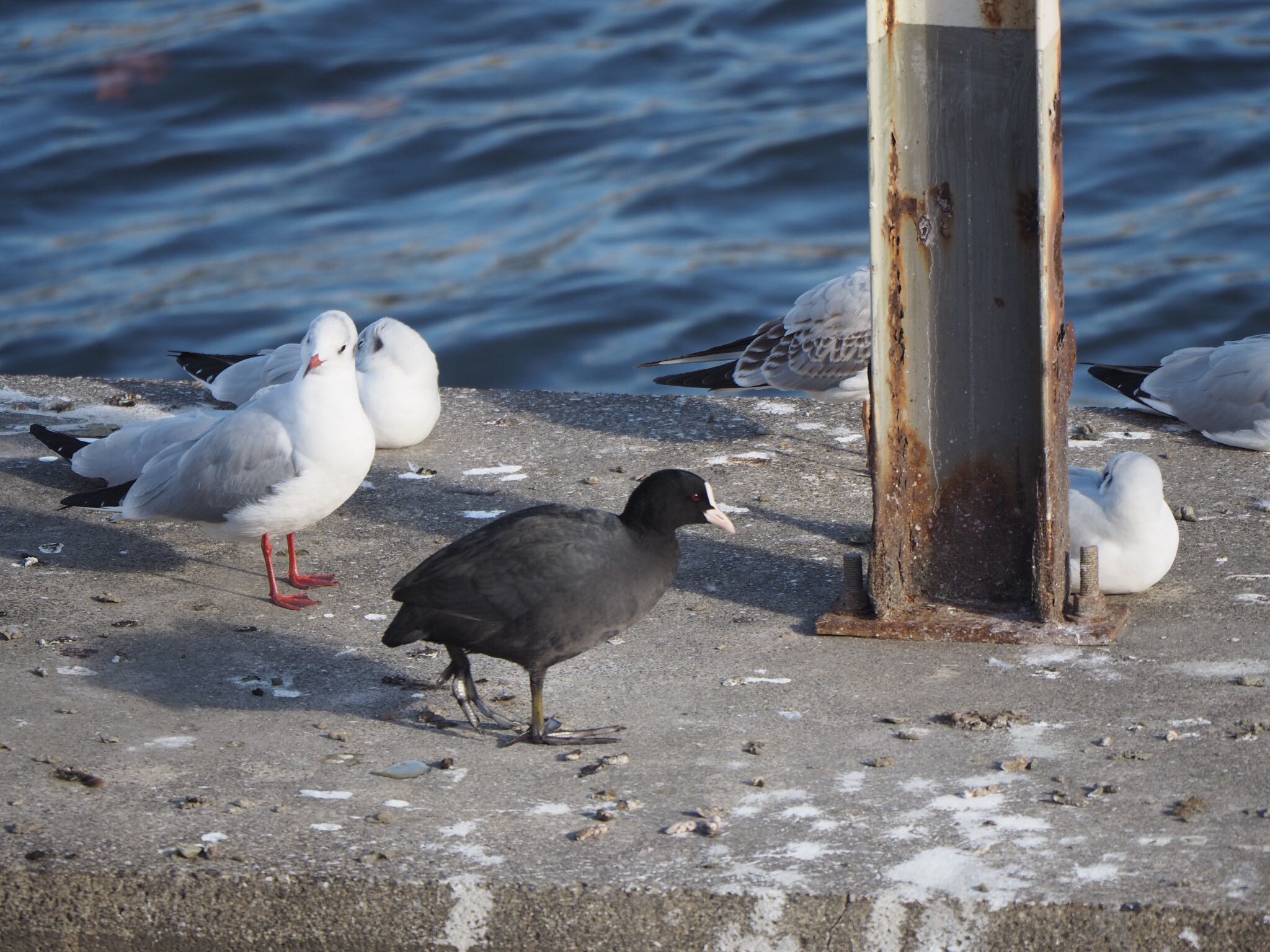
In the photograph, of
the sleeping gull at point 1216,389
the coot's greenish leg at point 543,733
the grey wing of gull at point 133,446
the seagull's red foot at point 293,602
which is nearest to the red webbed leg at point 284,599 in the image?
the seagull's red foot at point 293,602

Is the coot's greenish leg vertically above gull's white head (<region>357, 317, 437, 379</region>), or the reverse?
gull's white head (<region>357, 317, 437, 379</region>)

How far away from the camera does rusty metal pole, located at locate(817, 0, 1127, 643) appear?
15.4 ft

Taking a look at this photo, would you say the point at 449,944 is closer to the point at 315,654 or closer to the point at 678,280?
the point at 315,654

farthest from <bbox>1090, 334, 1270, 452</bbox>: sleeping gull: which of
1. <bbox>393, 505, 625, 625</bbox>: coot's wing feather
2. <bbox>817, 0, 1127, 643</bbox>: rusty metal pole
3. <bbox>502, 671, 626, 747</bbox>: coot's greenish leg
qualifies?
<bbox>502, 671, 626, 747</bbox>: coot's greenish leg

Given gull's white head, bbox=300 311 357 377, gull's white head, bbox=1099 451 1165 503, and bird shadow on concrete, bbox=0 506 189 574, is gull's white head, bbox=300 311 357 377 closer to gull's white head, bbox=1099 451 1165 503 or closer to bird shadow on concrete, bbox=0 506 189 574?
bird shadow on concrete, bbox=0 506 189 574

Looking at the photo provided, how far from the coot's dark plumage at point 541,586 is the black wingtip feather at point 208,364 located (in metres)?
3.01

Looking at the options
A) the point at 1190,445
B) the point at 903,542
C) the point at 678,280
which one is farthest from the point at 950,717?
the point at 678,280

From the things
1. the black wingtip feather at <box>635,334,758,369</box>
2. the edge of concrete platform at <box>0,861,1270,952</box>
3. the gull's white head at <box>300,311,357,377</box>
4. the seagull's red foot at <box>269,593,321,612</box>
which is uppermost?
the gull's white head at <box>300,311,357,377</box>

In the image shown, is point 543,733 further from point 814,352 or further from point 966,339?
point 814,352

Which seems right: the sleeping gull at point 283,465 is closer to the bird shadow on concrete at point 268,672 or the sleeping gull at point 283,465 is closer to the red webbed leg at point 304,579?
the red webbed leg at point 304,579

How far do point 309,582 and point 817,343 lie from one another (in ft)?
8.81

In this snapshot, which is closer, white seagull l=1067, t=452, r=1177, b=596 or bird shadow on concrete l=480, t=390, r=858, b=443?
white seagull l=1067, t=452, r=1177, b=596

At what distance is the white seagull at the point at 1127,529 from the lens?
4.98 m

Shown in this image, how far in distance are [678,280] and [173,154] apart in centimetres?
576
